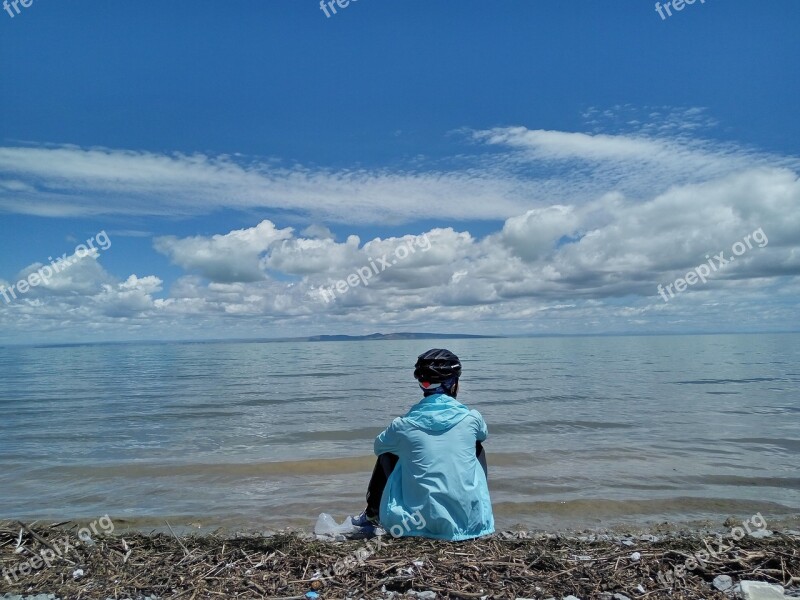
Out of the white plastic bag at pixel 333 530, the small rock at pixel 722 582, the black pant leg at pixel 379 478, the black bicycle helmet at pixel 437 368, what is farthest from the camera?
the white plastic bag at pixel 333 530

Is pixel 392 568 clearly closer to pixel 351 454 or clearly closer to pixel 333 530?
pixel 333 530

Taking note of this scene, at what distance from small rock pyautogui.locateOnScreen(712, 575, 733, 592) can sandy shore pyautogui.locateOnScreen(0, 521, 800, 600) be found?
0.01 m

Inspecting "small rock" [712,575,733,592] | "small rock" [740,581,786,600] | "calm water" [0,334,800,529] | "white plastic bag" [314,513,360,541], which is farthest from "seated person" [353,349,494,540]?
"calm water" [0,334,800,529]

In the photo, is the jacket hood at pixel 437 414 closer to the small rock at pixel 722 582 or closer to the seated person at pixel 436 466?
the seated person at pixel 436 466

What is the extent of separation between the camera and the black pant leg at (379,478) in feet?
17.4

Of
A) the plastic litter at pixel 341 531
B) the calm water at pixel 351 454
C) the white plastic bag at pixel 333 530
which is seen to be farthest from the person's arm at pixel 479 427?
the calm water at pixel 351 454

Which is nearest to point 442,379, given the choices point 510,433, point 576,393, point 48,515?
point 48,515

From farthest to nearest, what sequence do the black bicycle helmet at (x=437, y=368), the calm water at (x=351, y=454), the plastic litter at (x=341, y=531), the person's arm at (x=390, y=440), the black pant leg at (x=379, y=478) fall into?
the calm water at (x=351, y=454), the plastic litter at (x=341, y=531), the black pant leg at (x=379, y=478), the black bicycle helmet at (x=437, y=368), the person's arm at (x=390, y=440)

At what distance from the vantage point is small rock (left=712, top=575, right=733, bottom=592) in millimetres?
4118

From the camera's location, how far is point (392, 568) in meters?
4.43

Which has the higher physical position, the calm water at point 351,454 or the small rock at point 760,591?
the small rock at point 760,591

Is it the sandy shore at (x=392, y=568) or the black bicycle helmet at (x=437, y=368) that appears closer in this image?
the sandy shore at (x=392, y=568)

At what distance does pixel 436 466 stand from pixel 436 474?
0.08 m

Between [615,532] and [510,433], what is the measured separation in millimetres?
7358
